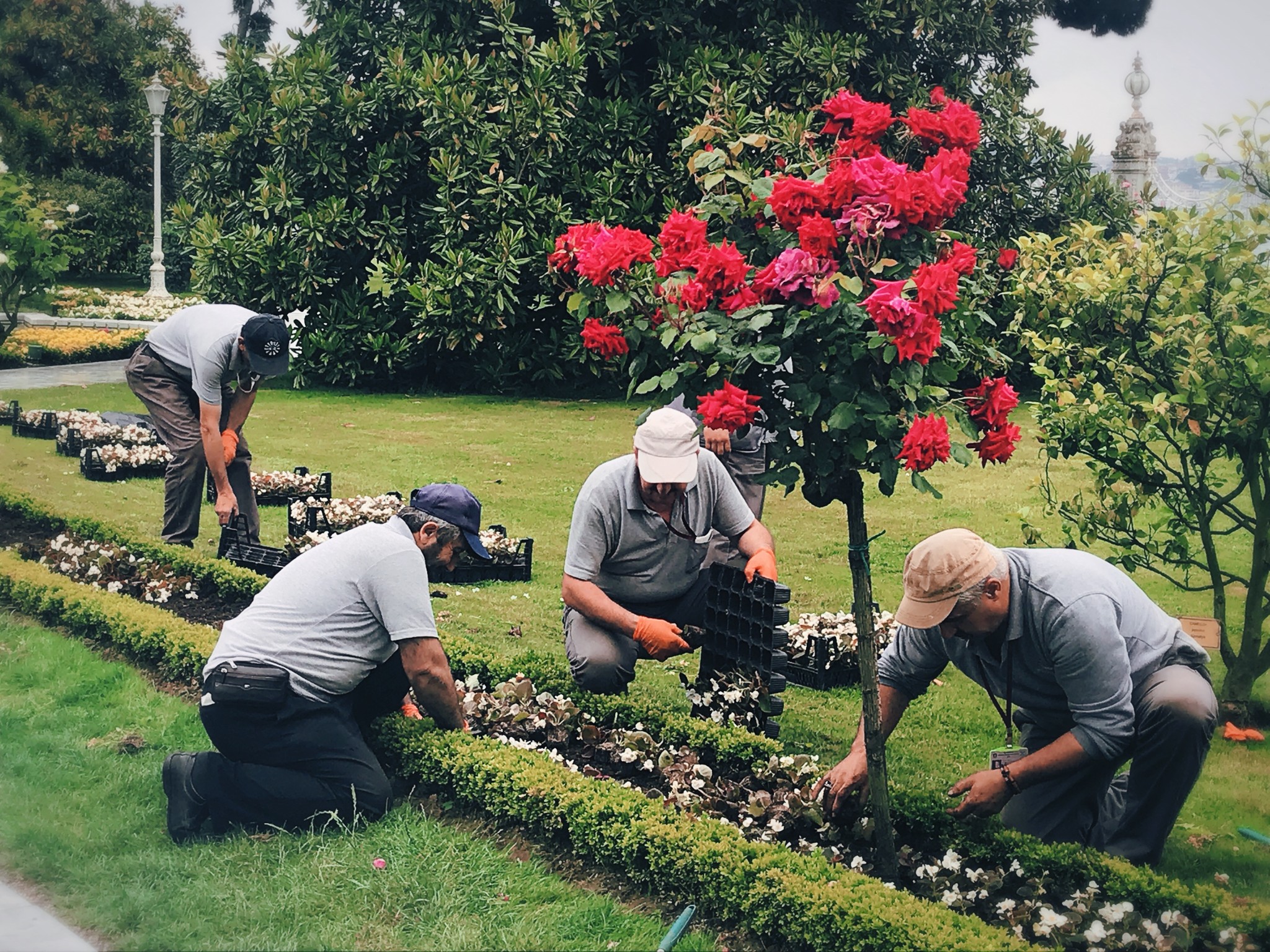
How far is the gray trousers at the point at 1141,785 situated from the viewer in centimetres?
337

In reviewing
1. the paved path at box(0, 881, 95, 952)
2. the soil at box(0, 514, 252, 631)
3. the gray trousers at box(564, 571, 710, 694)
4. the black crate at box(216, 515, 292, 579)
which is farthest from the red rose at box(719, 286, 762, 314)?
the black crate at box(216, 515, 292, 579)

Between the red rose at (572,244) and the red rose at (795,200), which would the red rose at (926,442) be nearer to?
the red rose at (795,200)

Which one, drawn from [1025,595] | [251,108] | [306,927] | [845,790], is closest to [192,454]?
[306,927]

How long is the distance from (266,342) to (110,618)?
1765mm

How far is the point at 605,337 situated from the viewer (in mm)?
3330

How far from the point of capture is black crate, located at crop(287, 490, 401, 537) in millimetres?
7113

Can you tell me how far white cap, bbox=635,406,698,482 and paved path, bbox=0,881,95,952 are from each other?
2417 millimetres

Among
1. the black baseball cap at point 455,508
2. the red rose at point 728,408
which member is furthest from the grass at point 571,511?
the red rose at point 728,408

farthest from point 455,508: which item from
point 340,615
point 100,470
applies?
point 100,470

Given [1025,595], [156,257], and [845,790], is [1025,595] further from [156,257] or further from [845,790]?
[156,257]

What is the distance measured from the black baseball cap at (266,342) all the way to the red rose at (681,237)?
3.79m

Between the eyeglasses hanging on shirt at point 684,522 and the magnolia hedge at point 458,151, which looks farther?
the magnolia hedge at point 458,151

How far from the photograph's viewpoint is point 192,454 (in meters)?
6.82

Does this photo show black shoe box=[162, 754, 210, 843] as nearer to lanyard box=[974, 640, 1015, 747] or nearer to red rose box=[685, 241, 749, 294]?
red rose box=[685, 241, 749, 294]
